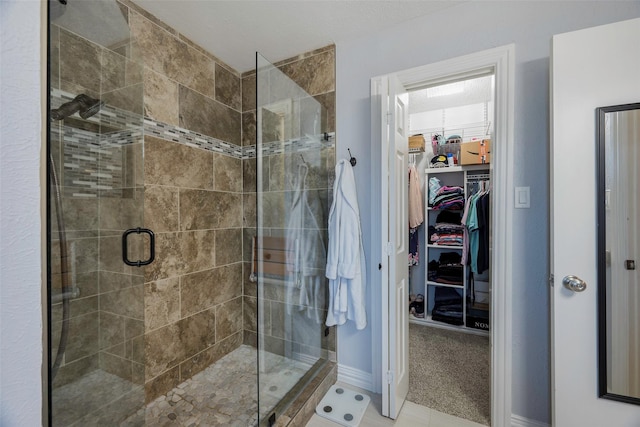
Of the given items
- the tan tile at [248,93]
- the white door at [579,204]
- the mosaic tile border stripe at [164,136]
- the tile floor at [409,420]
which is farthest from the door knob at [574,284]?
the tan tile at [248,93]

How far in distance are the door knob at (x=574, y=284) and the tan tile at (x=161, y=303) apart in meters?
2.26

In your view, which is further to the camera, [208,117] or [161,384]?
[208,117]

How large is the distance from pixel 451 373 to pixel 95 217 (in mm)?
2462

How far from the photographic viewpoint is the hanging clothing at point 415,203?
3.04m

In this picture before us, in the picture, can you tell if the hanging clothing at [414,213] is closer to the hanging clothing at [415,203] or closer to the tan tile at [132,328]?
the hanging clothing at [415,203]

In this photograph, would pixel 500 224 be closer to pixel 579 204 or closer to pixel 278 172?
pixel 579 204

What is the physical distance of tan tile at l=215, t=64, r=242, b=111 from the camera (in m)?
2.19

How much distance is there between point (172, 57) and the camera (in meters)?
1.83

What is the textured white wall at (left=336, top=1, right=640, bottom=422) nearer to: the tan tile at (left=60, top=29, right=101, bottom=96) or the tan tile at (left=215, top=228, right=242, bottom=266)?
the tan tile at (left=60, top=29, right=101, bottom=96)

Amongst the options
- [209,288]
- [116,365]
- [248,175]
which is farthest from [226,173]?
[116,365]

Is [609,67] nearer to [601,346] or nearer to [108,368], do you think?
[601,346]

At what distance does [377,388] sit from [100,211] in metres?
1.90

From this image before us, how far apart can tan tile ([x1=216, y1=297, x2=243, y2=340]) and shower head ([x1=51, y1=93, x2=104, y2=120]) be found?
1.65m

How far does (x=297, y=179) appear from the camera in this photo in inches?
64.9
